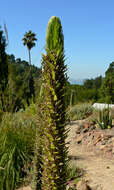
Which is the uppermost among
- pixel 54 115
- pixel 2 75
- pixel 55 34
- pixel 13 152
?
→ pixel 2 75

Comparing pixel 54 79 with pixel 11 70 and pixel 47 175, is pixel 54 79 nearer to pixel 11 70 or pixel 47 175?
pixel 47 175

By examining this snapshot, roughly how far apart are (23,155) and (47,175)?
3.34 metres

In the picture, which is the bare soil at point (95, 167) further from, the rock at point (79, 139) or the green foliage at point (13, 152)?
the green foliage at point (13, 152)

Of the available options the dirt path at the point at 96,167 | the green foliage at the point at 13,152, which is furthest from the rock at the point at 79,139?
the green foliage at the point at 13,152

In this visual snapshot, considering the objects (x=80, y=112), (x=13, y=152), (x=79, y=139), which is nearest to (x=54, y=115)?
(x=13, y=152)

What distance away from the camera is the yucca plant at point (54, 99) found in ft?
4.28

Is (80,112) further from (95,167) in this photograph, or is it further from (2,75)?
(2,75)

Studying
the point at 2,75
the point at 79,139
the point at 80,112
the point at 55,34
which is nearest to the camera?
the point at 55,34

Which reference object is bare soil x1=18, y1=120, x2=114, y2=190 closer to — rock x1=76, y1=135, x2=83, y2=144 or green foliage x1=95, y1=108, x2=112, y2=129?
rock x1=76, y1=135, x2=83, y2=144

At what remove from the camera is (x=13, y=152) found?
4430 mm

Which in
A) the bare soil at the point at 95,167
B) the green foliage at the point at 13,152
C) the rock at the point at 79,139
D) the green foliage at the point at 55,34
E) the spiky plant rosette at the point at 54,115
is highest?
the green foliage at the point at 55,34

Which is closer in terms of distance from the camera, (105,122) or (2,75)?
(105,122)

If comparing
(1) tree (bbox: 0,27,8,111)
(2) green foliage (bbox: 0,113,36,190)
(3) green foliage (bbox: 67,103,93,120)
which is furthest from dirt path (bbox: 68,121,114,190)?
(3) green foliage (bbox: 67,103,93,120)

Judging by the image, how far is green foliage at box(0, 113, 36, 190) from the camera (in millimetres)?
4281
